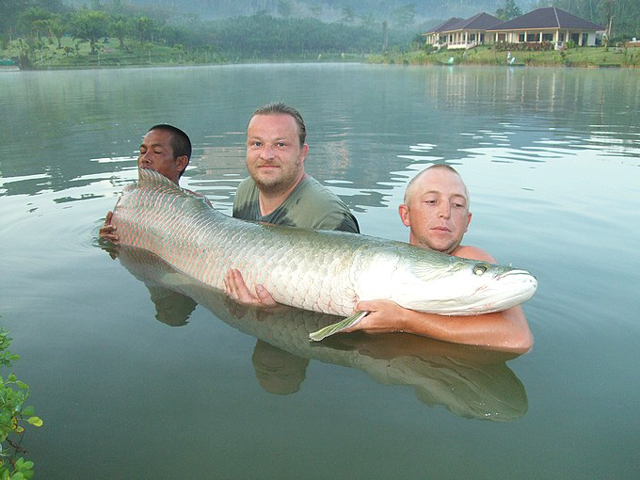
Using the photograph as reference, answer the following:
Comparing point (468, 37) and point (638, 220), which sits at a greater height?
point (468, 37)

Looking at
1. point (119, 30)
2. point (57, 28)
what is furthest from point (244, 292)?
point (119, 30)

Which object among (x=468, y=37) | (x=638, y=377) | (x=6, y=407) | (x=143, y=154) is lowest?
(x=638, y=377)

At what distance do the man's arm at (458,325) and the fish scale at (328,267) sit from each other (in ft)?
0.23

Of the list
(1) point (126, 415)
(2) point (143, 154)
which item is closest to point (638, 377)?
(1) point (126, 415)

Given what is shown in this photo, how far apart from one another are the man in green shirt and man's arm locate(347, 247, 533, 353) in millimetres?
1092

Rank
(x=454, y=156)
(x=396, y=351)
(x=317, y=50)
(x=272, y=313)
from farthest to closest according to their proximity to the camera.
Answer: (x=317, y=50) < (x=454, y=156) < (x=272, y=313) < (x=396, y=351)

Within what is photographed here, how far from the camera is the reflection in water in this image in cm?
314

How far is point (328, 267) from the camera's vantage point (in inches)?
145

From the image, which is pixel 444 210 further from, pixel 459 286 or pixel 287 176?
pixel 287 176

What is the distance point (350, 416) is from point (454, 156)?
8797 millimetres

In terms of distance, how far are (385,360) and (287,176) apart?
5.63ft

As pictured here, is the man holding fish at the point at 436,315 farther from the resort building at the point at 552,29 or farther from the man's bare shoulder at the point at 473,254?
the resort building at the point at 552,29

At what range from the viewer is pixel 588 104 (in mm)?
19734

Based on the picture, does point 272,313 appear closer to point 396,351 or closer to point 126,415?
point 396,351
